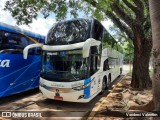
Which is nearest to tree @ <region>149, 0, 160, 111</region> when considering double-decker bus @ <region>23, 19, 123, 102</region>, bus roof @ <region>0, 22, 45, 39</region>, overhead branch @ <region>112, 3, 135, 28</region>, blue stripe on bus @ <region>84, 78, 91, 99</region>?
double-decker bus @ <region>23, 19, 123, 102</region>

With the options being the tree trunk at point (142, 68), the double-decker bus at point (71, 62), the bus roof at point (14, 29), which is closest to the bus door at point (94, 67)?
the double-decker bus at point (71, 62)

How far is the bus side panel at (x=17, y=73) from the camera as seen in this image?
923 centimetres

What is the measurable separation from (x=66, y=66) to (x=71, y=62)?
256 mm

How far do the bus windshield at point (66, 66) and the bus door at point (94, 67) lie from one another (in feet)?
1.84

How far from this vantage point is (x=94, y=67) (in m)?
9.66

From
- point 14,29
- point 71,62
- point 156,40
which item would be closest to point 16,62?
point 14,29

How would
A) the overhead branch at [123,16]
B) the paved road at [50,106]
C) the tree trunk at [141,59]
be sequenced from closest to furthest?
the paved road at [50,106] → the tree trunk at [141,59] → the overhead branch at [123,16]

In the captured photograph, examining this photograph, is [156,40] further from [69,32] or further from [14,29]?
[14,29]

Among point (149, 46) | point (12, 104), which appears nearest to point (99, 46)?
point (149, 46)

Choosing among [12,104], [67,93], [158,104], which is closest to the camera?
[158,104]

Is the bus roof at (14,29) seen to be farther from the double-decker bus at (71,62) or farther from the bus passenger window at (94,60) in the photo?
the bus passenger window at (94,60)

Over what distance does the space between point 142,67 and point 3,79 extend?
26.0 feet

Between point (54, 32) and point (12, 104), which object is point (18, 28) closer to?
point (54, 32)

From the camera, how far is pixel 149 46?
1287 cm
